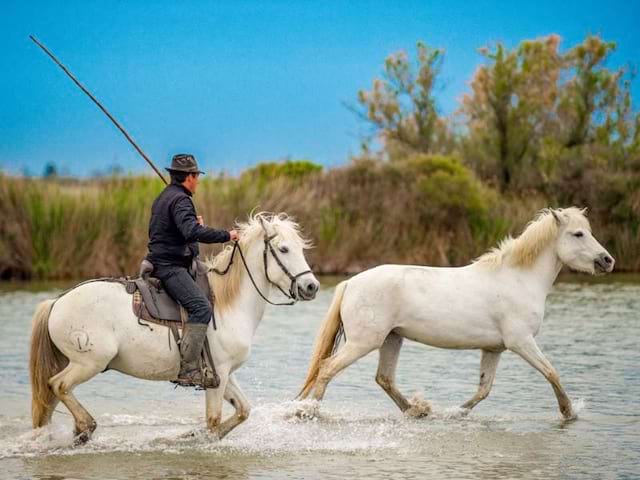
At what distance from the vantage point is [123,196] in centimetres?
2594

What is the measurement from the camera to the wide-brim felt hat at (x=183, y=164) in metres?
8.70

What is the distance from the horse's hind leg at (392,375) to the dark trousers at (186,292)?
2415mm

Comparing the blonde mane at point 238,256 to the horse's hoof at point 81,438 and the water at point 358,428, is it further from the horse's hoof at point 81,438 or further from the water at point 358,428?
the horse's hoof at point 81,438

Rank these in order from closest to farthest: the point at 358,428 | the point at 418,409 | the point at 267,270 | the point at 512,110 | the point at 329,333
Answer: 1. the point at 267,270
2. the point at 358,428
3. the point at 418,409
4. the point at 329,333
5. the point at 512,110

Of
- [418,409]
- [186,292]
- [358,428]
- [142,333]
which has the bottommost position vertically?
[358,428]

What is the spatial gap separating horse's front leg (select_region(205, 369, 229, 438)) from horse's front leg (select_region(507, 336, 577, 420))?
117 inches

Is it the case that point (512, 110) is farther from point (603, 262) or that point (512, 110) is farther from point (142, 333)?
point (142, 333)

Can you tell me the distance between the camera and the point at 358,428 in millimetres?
9586

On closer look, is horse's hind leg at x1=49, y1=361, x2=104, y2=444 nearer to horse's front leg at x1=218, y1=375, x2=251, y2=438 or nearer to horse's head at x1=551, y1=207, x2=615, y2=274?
horse's front leg at x1=218, y1=375, x2=251, y2=438

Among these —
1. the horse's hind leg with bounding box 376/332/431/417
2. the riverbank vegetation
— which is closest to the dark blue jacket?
the horse's hind leg with bounding box 376/332/431/417

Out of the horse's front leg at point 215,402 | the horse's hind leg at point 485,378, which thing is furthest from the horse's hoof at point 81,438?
the horse's hind leg at point 485,378

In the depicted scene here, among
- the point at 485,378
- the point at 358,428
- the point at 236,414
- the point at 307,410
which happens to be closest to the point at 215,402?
the point at 236,414

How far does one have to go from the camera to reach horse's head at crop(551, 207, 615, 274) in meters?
10.7

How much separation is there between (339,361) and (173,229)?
7.62 feet
